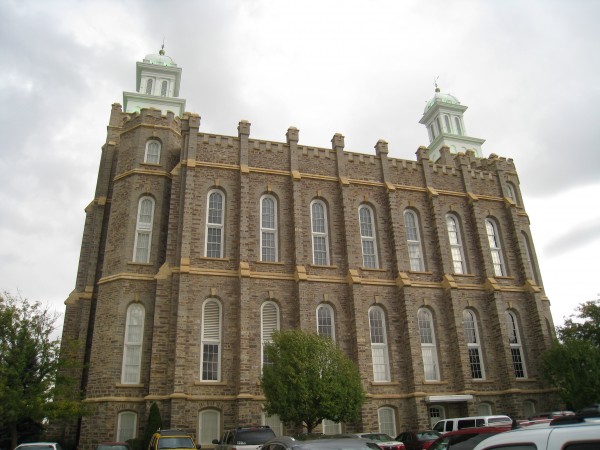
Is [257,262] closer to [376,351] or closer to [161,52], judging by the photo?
[376,351]

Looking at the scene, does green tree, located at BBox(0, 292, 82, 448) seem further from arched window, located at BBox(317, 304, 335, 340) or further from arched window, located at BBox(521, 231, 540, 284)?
arched window, located at BBox(521, 231, 540, 284)

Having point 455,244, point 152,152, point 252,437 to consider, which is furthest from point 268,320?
point 455,244

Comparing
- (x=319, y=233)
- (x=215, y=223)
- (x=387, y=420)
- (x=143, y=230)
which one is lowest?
(x=387, y=420)

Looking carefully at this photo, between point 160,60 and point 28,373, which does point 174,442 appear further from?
point 160,60

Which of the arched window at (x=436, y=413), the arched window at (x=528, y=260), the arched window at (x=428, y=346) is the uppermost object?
the arched window at (x=528, y=260)

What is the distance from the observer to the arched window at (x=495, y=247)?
29.2 m

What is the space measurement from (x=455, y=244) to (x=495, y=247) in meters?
2.85

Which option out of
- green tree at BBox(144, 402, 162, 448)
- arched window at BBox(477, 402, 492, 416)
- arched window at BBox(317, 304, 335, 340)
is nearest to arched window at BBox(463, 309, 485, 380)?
arched window at BBox(477, 402, 492, 416)

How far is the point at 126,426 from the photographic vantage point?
67.4ft

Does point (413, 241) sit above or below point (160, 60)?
below

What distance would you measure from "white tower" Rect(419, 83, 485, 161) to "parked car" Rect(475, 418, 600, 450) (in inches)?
1953

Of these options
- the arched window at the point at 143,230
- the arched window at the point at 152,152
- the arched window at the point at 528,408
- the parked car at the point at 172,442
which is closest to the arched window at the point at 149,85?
the arched window at the point at 152,152

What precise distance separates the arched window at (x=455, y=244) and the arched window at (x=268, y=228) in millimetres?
10648

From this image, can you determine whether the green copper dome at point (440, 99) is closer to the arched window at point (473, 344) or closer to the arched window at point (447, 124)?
the arched window at point (447, 124)
